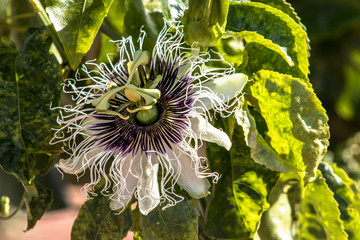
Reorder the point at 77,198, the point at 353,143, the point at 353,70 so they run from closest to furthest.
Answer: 1. the point at 353,143
2. the point at 77,198
3. the point at 353,70

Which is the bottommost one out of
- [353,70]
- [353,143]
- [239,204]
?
[353,70]

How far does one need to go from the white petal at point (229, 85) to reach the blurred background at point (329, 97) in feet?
2.86

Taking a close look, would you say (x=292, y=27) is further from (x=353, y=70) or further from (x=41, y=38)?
(x=353, y=70)

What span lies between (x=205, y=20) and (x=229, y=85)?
70mm

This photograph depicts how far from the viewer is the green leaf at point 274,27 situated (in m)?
0.56

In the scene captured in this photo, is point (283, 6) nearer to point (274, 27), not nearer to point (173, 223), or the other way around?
point (274, 27)

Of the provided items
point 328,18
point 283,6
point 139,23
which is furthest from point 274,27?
point 328,18

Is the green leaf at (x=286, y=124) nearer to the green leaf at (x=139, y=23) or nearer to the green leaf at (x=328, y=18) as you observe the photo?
the green leaf at (x=139, y=23)

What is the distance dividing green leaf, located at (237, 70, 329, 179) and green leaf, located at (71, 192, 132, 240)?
0.18 metres

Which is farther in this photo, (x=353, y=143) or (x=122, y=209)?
(x=353, y=143)

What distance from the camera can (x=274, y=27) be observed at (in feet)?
1.87

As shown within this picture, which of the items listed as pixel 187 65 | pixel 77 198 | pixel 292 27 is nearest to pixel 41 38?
pixel 187 65

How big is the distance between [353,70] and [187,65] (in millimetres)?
1950

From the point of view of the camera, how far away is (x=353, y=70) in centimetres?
231
